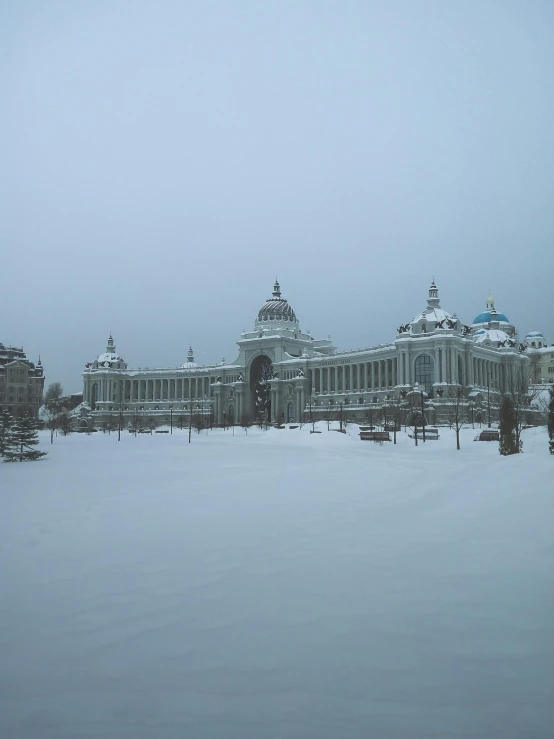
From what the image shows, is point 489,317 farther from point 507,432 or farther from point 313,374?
A: point 507,432

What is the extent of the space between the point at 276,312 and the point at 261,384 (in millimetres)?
15631

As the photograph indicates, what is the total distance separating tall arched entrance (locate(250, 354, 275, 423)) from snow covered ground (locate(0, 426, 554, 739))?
98.8 meters

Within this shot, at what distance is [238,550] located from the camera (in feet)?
38.7

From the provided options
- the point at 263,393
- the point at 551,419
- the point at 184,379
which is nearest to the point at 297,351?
the point at 263,393

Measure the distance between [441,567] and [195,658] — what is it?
510 centimetres

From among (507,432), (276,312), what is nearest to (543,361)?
(276,312)

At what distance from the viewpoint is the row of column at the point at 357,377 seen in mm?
100188

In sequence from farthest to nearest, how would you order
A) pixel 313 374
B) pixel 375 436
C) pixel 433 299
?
pixel 313 374 → pixel 433 299 → pixel 375 436

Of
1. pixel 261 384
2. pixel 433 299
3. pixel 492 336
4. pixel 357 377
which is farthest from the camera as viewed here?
pixel 261 384

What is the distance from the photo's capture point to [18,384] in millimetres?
120188

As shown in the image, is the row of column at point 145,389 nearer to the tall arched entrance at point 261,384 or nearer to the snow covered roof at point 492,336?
the tall arched entrance at point 261,384

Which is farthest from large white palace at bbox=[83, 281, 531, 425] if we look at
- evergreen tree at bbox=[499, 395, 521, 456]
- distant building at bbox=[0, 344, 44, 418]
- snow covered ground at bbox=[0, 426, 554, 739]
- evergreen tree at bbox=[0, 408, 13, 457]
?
snow covered ground at bbox=[0, 426, 554, 739]

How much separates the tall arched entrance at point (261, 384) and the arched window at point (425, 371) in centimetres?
3269

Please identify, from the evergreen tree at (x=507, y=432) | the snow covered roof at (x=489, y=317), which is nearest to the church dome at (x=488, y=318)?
the snow covered roof at (x=489, y=317)
